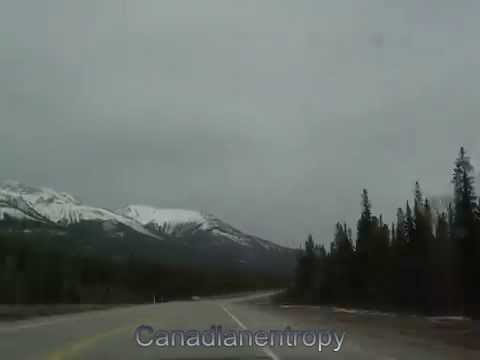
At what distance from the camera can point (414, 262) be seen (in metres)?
74.2

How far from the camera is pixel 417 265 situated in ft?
240

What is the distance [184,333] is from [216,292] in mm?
164518

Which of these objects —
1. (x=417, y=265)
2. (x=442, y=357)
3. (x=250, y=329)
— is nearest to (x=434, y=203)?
(x=417, y=265)

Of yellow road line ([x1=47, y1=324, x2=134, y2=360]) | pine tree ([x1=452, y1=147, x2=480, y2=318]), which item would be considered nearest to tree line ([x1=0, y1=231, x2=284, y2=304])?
pine tree ([x1=452, y1=147, x2=480, y2=318])

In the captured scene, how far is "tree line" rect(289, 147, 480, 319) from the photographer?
6147 centimetres

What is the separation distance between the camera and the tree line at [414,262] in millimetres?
61469

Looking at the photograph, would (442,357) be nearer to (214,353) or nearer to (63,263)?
(214,353)

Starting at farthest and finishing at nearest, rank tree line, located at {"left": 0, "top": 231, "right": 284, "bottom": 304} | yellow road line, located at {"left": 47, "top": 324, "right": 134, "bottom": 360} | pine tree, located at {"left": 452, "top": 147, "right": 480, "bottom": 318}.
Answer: tree line, located at {"left": 0, "top": 231, "right": 284, "bottom": 304} < pine tree, located at {"left": 452, "top": 147, "right": 480, "bottom": 318} < yellow road line, located at {"left": 47, "top": 324, "right": 134, "bottom": 360}

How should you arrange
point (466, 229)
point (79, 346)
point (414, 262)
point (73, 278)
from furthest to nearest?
point (73, 278) → point (414, 262) → point (466, 229) → point (79, 346)

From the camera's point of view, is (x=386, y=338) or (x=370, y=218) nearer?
(x=386, y=338)

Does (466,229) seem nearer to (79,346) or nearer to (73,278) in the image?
(79,346)

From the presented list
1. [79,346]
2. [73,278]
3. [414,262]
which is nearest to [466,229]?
[414,262]

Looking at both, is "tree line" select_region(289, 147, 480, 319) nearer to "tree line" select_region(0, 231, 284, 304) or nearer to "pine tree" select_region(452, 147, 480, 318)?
"pine tree" select_region(452, 147, 480, 318)

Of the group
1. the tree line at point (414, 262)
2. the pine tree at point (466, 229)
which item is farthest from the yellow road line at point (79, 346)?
the pine tree at point (466, 229)
